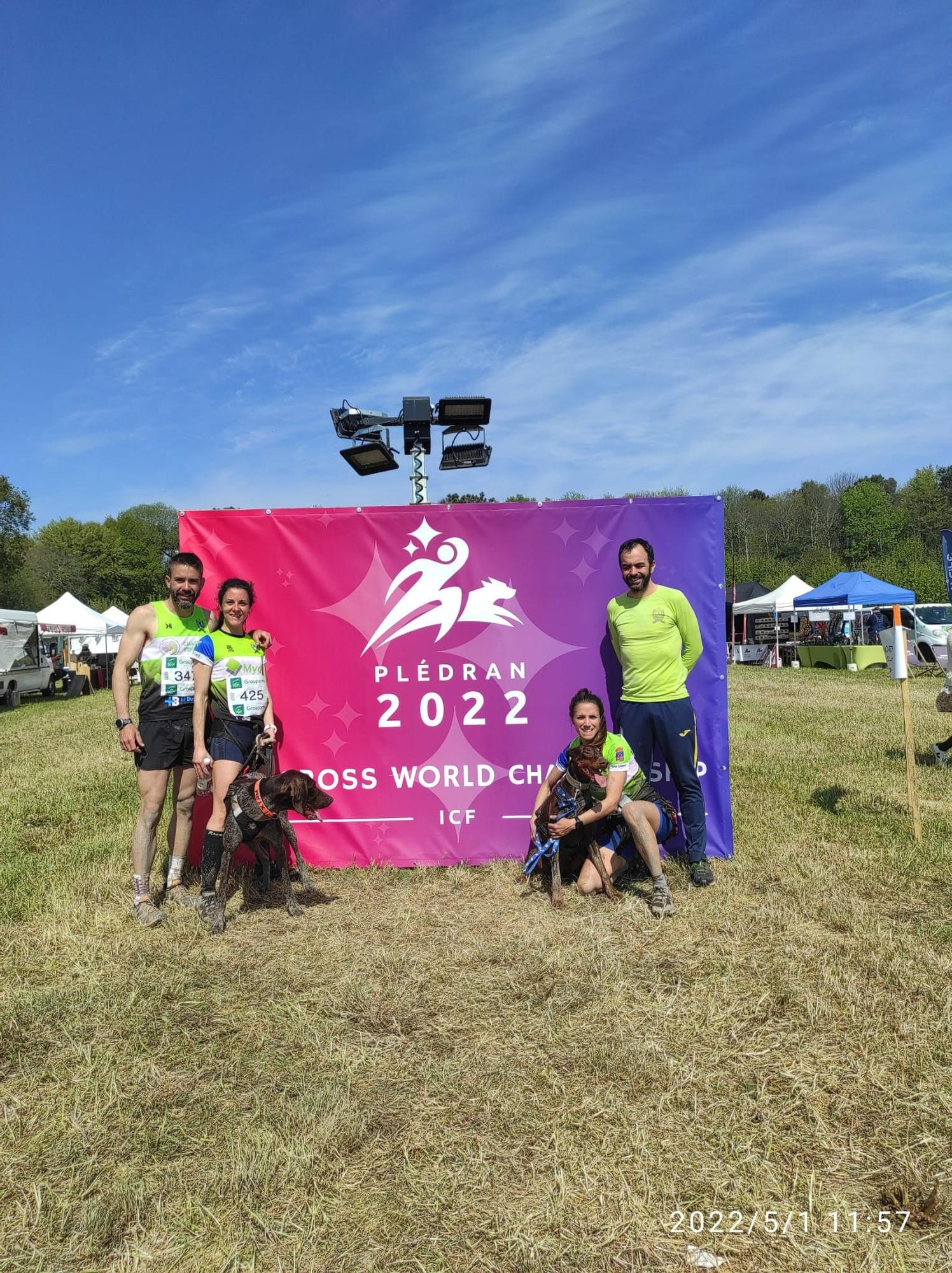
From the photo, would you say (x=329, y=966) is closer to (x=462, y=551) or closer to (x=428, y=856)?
(x=428, y=856)

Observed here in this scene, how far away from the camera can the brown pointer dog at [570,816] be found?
4.52 m

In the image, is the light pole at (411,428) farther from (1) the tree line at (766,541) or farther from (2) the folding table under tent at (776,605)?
(1) the tree line at (766,541)

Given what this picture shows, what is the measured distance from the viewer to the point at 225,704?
4.59 m

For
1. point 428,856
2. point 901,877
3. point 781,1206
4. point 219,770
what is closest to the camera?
point 781,1206

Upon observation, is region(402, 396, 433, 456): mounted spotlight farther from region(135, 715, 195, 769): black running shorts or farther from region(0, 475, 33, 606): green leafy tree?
region(0, 475, 33, 606): green leafy tree

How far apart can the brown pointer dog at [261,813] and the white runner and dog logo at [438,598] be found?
4.87ft

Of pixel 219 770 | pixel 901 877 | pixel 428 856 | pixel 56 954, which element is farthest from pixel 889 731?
pixel 56 954

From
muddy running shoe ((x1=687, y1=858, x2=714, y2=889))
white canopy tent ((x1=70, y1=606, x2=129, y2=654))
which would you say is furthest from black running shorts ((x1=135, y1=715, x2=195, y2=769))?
white canopy tent ((x1=70, y1=606, x2=129, y2=654))

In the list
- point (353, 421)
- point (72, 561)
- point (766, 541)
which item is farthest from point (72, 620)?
point (766, 541)

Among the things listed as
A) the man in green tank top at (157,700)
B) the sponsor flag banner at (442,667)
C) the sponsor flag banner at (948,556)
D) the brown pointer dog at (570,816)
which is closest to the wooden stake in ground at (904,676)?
the sponsor flag banner at (442,667)

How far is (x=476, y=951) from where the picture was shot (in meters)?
3.98

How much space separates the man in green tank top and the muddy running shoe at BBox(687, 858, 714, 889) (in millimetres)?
3243

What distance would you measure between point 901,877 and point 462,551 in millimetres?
3622

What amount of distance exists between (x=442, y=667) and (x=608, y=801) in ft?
5.42
